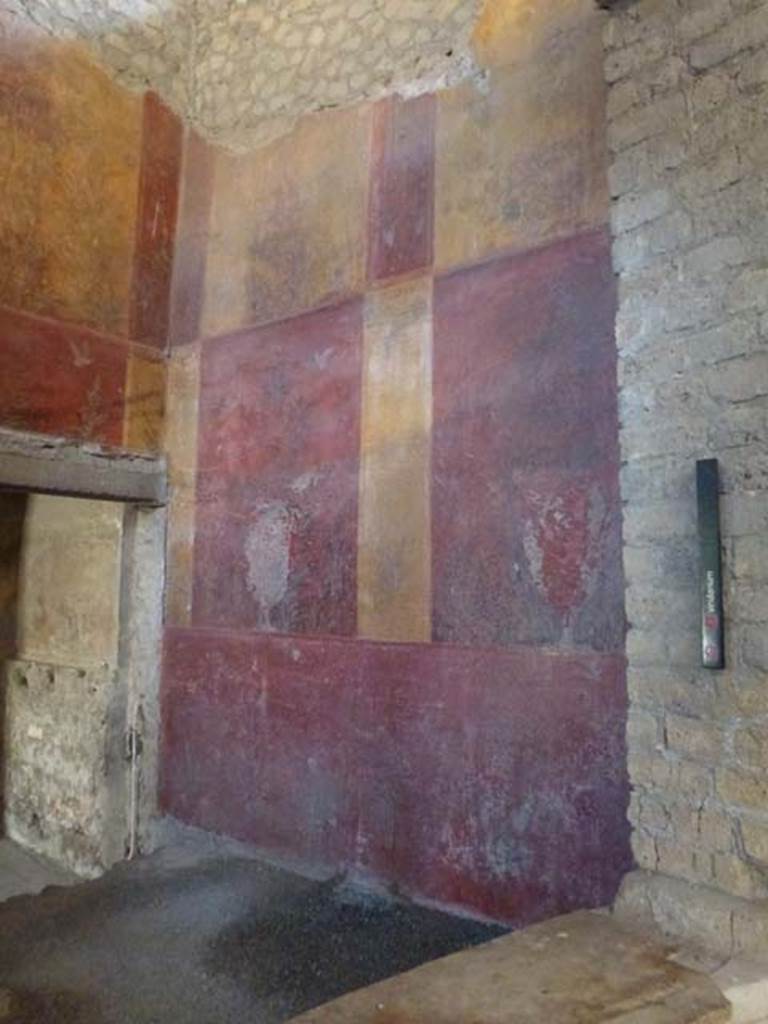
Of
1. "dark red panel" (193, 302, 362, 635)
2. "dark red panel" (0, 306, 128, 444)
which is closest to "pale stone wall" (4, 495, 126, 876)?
"dark red panel" (0, 306, 128, 444)

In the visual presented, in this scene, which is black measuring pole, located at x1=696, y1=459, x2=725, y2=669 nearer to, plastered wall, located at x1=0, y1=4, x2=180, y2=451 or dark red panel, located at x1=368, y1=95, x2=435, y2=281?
dark red panel, located at x1=368, y1=95, x2=435, y2=281

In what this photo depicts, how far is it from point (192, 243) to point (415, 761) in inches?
135

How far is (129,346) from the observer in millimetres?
4898

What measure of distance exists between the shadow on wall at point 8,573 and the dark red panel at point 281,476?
6.27 ft

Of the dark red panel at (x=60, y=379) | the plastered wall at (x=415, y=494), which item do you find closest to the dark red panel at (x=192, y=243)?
the plastered wall at (x=415, y=494)

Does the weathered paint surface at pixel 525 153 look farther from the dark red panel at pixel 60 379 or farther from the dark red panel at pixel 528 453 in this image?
the dark red panel at pixel 60 379

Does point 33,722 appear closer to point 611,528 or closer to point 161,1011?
point 161,1011

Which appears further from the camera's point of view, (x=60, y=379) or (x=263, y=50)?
(x=263, y=50)

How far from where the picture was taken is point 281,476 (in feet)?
14.5

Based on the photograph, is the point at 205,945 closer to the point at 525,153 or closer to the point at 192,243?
the point at 525,153

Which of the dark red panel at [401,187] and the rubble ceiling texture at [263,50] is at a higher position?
the rubble ceiling texture at [263,50]

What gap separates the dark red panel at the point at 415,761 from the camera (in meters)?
3.10

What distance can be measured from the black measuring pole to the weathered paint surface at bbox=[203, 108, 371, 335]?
2.28 m

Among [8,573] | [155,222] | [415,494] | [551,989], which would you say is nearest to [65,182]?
[155,222]
